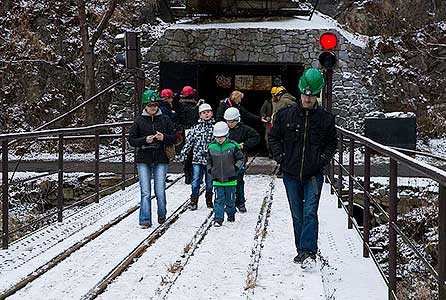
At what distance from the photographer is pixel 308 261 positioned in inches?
231

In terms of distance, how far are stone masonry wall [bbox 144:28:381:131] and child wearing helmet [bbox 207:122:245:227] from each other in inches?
415

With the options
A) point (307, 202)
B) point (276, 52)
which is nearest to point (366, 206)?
point (307, 202)

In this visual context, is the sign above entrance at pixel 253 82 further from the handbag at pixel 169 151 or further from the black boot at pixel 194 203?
the black boot at pixel 194 203

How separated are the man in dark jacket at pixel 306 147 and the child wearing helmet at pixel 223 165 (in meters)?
2.11

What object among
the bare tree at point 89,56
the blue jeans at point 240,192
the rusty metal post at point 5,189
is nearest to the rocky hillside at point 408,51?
the bare tree at point 89,56

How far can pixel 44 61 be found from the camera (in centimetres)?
2159

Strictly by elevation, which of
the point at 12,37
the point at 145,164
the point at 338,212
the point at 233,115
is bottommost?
the point at 338,212

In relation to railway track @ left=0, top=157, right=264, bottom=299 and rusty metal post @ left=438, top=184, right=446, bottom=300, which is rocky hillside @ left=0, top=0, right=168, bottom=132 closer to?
railway track @ left=0, top=157, right=264, bottom=299

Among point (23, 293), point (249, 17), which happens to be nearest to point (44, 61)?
point (249, 17)

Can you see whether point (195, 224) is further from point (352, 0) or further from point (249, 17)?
point (352, 0)

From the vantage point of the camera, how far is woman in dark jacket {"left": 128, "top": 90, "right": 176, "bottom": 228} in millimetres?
7898

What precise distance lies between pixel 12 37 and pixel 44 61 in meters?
1.42

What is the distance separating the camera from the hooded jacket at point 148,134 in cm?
795

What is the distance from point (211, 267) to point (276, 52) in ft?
42.7
